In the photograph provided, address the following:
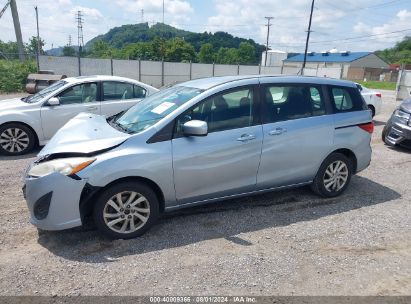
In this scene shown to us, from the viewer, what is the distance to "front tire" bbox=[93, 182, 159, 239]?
3.54m

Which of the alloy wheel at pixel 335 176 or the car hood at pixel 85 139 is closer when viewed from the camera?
the car hood at pixel 85 139

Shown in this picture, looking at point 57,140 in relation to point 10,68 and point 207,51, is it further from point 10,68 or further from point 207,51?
point 207,51

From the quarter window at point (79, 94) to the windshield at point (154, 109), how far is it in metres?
2.95

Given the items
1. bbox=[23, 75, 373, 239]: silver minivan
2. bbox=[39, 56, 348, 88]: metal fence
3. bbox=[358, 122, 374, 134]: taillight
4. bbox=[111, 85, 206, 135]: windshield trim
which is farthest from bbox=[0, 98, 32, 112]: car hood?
bbox=[39, 56, 348, 88]: metal fence

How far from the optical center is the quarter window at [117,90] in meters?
7.33

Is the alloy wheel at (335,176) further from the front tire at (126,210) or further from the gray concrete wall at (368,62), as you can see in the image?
the gray concrete wall at (368,62)

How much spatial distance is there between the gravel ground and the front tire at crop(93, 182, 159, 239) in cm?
14

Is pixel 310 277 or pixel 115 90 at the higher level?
pixel 115 90

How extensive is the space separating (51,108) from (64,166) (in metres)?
3.92

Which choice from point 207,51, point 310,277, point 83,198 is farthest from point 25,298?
point 207,51

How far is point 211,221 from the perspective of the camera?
420 centimetres

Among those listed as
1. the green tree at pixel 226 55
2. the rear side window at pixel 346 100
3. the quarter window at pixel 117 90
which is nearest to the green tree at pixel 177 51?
the green tree at pixel 226 55

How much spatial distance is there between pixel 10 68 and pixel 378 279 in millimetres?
23567

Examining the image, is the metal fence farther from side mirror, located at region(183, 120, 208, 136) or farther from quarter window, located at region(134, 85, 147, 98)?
side mirror, located at region(183, 120, 208, 136)
